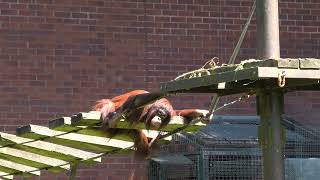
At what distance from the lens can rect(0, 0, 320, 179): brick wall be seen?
880 centimetres

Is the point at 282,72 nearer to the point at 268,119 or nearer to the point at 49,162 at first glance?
the point at 268,119

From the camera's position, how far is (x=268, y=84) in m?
3.60

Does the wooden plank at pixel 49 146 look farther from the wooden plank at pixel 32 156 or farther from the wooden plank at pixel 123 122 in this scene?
the wooden plank at pixel 123 122

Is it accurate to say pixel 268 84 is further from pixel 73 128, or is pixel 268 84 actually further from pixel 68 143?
pixel 68 143

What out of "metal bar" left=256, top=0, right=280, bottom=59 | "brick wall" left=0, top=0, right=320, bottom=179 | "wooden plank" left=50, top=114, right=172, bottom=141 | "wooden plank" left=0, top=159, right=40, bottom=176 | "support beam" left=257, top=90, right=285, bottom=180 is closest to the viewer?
"support beam" left=257, top=90, right=285, bottom=180

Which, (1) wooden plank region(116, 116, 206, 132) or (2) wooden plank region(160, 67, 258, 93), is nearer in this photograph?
(2) wooden plank region(160, 67, 258, 93)

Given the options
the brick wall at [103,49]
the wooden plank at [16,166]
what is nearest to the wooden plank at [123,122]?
the wooden plank at [16,166]

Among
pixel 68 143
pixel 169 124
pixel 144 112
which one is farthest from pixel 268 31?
pixel 68 143

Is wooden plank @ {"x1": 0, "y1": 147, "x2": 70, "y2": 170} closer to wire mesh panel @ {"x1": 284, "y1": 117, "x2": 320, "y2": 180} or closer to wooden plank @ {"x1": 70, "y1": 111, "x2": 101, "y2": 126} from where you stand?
wooden plank @ {"x1": 70, "y1": 111, "x2": 101, "y2": 126}

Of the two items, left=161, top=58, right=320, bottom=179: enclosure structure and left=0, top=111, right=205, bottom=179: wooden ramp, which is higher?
left=161, top=58, right=320, bottom=179: enclosure structure

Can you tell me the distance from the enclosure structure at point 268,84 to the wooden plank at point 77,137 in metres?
1.63

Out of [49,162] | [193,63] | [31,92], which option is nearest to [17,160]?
[49,162]

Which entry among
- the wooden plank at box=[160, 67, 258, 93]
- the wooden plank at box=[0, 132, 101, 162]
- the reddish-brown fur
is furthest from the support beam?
the wooden plank at box=[0, 132, 101, 162]

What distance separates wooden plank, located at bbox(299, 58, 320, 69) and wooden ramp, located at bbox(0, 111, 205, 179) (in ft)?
4.62
